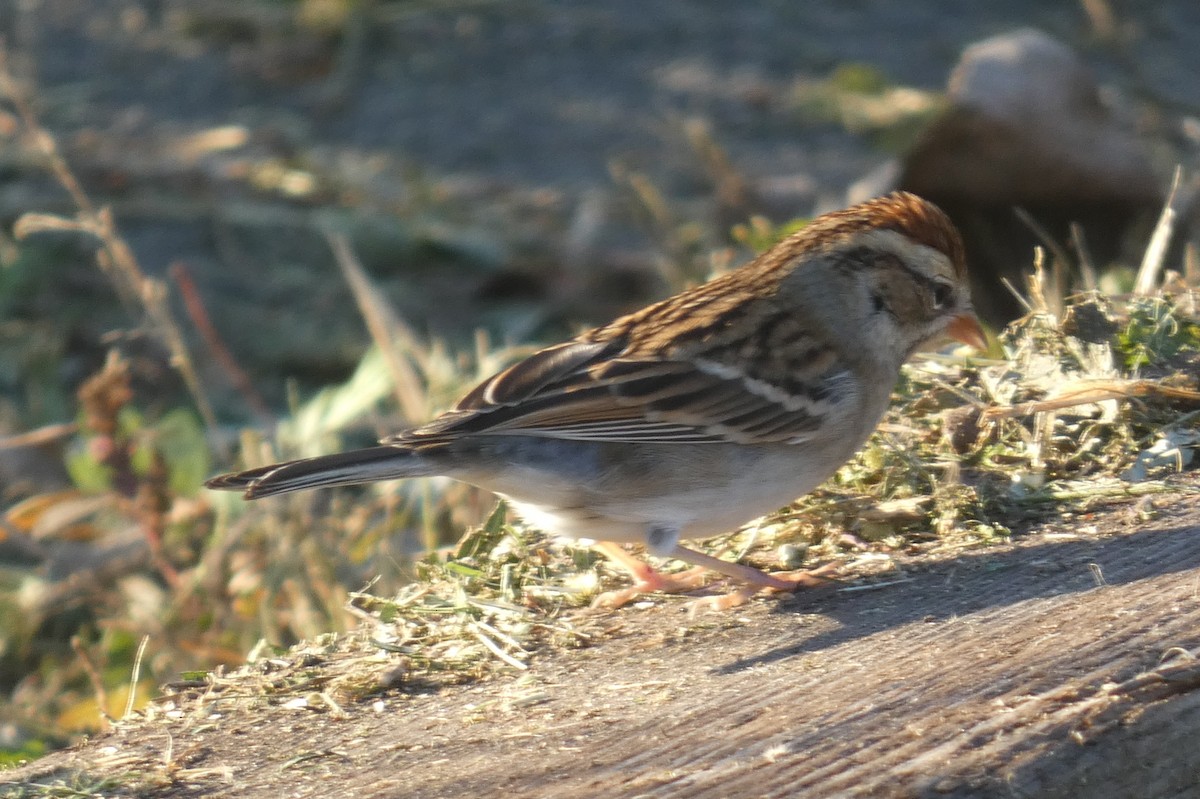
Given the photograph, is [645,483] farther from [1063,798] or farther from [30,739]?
[30,739]

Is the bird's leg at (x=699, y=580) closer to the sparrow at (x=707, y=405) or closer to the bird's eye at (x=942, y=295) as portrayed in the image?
the sparrow at (x=707, y=405)

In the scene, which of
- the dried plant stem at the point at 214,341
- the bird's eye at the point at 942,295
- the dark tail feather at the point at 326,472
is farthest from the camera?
the dried plant stem at the point at 214,341

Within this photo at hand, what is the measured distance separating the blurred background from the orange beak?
385 millimetres

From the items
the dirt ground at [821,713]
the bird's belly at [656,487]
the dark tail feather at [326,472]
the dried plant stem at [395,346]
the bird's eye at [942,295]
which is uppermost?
the dried plant stem at [395,346]

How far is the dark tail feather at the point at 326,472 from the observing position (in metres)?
3.01

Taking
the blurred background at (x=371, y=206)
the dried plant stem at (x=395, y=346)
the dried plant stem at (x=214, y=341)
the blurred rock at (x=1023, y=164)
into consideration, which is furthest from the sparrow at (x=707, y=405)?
the blurred rock at (x=1023, y=164)

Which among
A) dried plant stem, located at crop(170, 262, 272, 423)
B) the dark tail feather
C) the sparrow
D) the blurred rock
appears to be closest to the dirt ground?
the sparrow

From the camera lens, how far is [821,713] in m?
2.21

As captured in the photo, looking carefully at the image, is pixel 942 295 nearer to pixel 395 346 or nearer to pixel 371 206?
pixel 395 346

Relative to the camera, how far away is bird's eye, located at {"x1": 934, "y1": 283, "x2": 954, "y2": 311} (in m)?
3.62

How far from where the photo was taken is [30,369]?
5.94m

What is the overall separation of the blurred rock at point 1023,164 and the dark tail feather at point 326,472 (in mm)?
2725

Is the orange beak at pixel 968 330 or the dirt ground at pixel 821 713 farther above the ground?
the orange beak at pixel 968 330

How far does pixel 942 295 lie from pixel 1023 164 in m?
1.95
